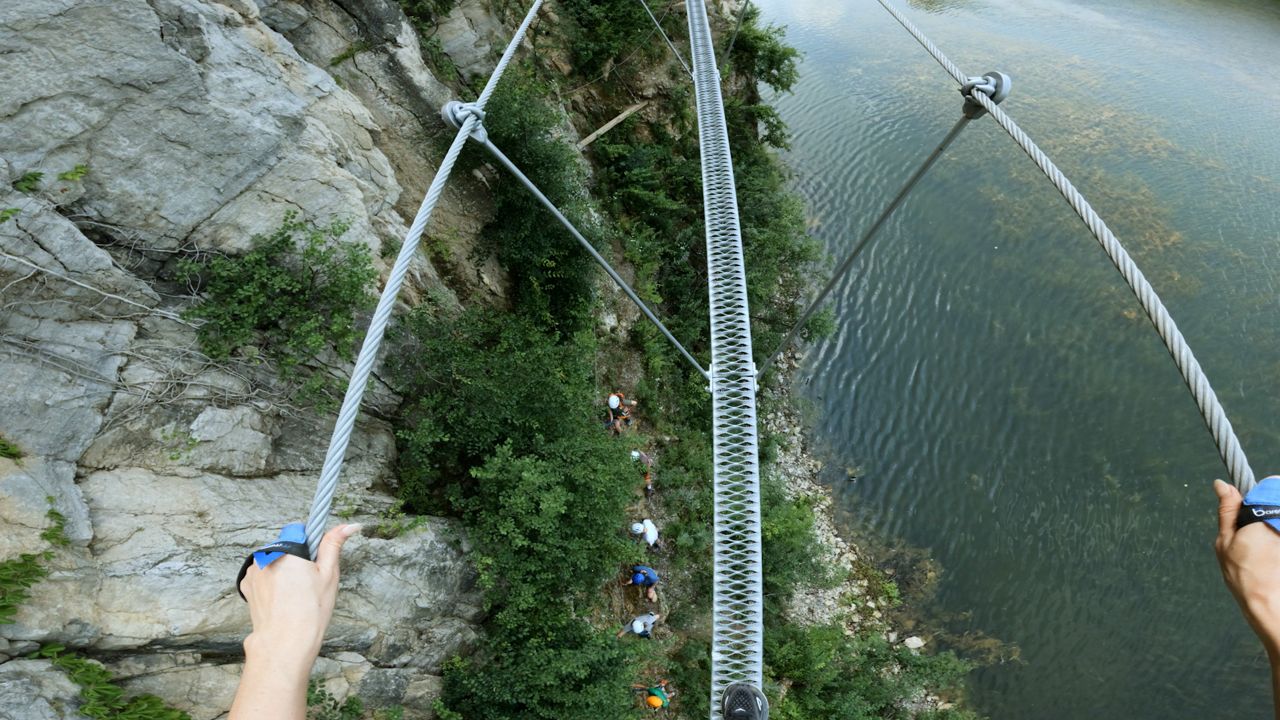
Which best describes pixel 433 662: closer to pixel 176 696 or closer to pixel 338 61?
pixel 176 696

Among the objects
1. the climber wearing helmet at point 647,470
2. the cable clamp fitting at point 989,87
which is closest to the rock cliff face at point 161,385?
the climber wearing helmet at point 647,470

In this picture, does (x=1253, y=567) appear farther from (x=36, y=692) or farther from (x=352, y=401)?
(x=36, y=692)

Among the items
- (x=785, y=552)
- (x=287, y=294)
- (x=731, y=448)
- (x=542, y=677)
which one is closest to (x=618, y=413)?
(x=785, y=552)

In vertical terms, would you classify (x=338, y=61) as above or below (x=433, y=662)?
above

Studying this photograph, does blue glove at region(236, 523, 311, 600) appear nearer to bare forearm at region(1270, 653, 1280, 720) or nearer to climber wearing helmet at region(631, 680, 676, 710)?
bare forearm at region(1270, 653, 1280, 720)

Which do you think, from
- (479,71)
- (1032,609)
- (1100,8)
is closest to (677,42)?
(479,71)

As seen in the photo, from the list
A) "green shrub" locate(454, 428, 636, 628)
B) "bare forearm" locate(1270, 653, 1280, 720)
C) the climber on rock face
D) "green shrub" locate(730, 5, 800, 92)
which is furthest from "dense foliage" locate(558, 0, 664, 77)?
"bare forearm" locate(1270, 653, 1280, 720)
